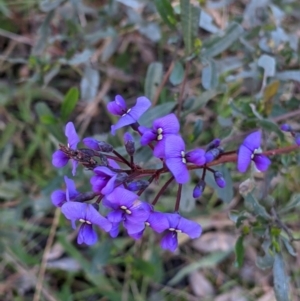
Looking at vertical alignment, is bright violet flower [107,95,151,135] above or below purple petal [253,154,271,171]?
above

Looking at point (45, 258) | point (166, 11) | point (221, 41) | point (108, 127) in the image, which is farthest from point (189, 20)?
point (45, 258)

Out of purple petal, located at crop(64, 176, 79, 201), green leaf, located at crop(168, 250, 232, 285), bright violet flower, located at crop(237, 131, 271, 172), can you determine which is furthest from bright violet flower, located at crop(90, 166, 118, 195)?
green leaf, located at crop(168, 250, 232, 285)

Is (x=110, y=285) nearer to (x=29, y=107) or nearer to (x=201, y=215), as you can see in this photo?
(x=201, y=215)

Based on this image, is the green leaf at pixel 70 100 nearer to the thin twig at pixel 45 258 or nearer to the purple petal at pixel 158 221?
the thin twig at pixel 45 258

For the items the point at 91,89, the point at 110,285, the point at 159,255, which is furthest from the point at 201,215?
the point at 91,89

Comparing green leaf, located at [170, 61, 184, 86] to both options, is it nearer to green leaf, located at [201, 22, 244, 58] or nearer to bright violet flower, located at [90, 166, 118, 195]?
green leaf, located at [201, 22, 244, 58]

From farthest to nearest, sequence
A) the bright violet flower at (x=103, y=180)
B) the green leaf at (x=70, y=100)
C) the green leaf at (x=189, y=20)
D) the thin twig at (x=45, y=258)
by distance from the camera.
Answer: the thin twig at (x=45, y=258) < the green leaf at (x=70, y=100) < the green leaf at (x=189, y=20) < the bright violet flower at (x=103, y=180)

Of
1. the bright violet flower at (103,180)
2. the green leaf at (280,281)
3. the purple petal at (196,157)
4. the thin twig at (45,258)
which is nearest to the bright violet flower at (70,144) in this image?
the bright violet flower at (103,180)
